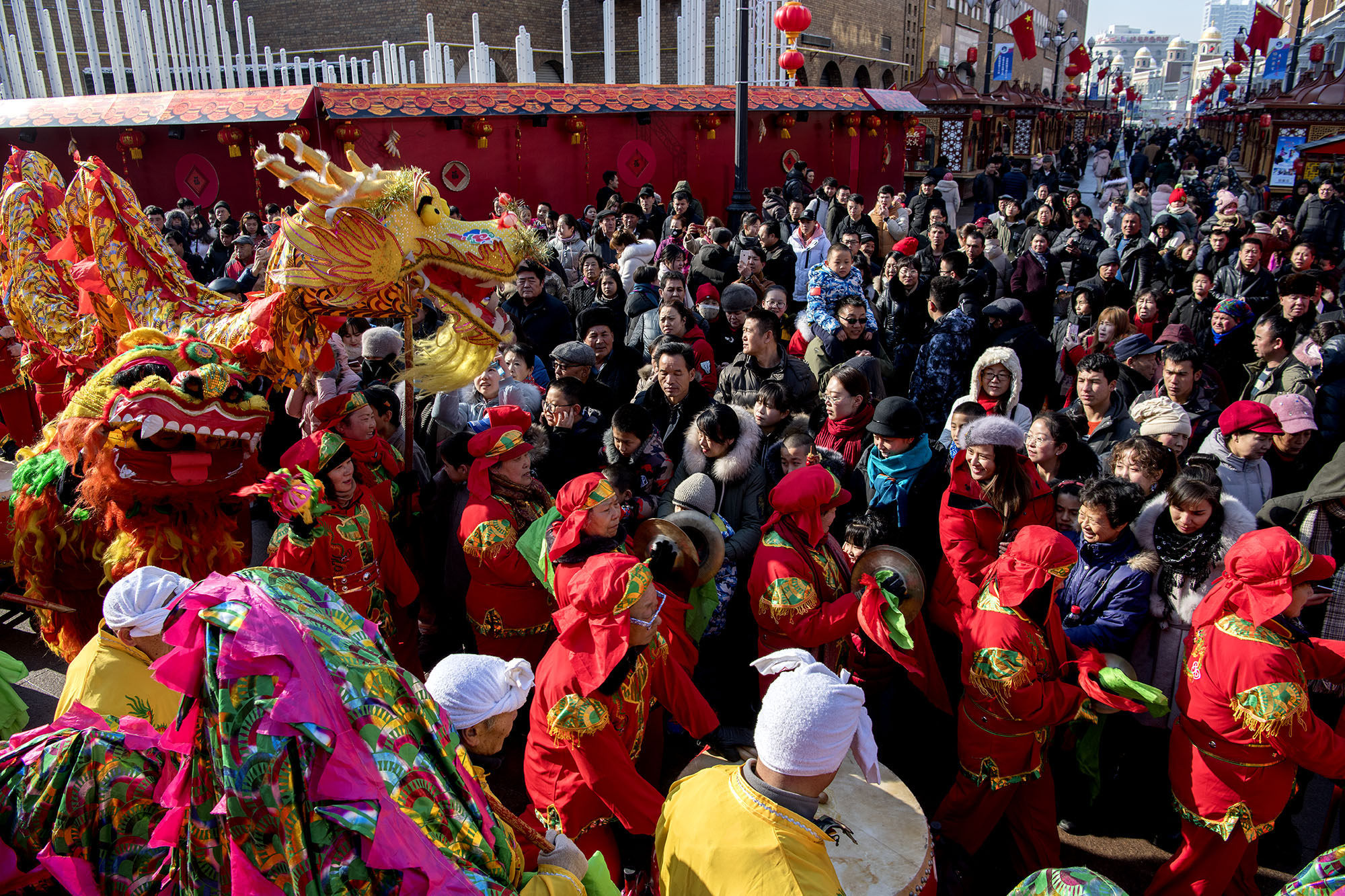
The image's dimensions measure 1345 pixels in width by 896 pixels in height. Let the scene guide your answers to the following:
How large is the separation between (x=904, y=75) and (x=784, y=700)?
3789 centimetres

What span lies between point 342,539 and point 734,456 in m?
1.59

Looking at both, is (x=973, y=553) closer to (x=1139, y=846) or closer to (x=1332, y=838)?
(x=1139, y=846)

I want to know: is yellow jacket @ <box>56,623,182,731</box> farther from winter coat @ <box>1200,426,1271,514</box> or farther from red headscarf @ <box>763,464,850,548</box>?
winter coat @ <box>1200,426,1271,514</box>

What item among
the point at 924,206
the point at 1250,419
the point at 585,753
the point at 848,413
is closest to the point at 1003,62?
the point at 924,206

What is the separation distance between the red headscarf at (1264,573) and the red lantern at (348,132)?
1082cm

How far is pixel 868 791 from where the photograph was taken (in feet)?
8.63

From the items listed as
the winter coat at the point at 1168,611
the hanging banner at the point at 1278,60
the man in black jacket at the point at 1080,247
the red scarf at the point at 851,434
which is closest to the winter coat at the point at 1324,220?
the man in black jacket at the point at 1080,247

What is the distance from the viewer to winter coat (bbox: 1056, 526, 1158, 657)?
3.01 metres

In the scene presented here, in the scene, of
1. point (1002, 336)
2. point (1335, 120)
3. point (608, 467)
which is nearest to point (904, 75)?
point (1335, 120)

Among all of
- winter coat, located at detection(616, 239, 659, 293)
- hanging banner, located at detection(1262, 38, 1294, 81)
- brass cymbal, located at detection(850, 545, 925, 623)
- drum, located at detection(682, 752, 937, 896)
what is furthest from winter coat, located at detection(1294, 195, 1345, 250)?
hanging banner, located at detection(1262, 38, 1294, 81)

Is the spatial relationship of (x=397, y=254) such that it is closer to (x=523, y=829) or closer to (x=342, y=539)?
(x=342, y=539)

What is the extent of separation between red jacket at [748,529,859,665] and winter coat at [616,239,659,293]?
4.95 m

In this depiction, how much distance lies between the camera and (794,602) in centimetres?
298

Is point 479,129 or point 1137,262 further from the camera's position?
point 479,129
